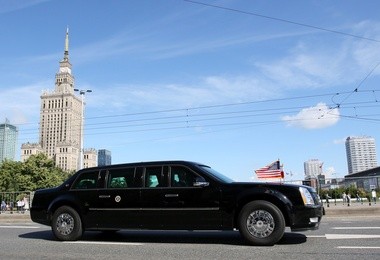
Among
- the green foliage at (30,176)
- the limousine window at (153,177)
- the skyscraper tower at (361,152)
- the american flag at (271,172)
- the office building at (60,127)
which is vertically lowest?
the limousine window at (153,177)

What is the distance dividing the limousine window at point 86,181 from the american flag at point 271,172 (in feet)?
58.9

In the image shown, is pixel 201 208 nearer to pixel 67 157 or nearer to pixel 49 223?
pixel 49 223

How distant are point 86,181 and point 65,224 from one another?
1.02 metres

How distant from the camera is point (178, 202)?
802 cm

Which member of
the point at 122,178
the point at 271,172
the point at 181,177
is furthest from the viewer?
the point at 271,172

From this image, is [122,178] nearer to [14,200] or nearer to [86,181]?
[86,181]

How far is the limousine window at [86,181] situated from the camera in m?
9.08

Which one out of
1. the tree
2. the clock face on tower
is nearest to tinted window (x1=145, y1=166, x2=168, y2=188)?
the tree

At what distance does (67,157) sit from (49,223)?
133 m

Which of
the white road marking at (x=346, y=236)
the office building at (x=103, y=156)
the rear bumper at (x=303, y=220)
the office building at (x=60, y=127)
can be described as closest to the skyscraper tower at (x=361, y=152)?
the office building at (x=103, y=156)

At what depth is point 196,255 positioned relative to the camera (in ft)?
22.1

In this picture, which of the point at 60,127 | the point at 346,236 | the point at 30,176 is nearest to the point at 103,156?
the point at 60,127

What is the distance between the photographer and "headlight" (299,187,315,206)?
24.6 ft

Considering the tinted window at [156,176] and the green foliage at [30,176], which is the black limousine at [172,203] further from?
the green foliage at [30,176]
